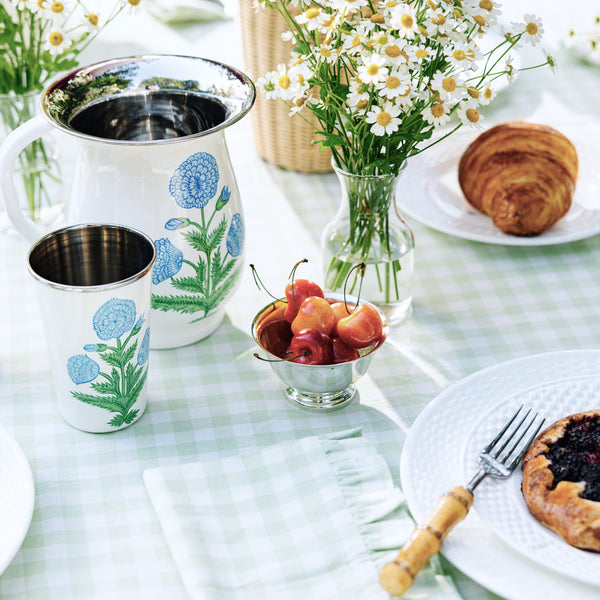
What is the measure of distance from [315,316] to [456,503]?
0.25 m

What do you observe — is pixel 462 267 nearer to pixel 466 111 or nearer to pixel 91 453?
pixel 466 111

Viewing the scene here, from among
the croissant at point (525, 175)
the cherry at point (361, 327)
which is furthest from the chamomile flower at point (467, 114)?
the croissant at point (525, 175)

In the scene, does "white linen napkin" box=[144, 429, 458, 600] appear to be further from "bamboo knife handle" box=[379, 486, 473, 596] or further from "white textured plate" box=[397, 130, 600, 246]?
"white textured plate" box=[397, 130, 600, 246]

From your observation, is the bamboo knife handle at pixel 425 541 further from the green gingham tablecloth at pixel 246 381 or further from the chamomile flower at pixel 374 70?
the chamomile flower at pixel 374 70

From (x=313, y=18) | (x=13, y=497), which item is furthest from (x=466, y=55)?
(x=13, y=497)

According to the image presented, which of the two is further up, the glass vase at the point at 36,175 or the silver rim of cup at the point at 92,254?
the silver rim of cup at the point at 92,254

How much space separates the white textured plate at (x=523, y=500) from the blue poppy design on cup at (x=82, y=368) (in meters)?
0.37

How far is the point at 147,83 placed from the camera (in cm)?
101

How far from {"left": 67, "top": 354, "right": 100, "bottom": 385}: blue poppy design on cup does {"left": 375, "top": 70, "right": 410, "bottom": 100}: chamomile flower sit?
0.38 metres

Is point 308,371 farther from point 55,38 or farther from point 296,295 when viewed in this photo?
point 55,38

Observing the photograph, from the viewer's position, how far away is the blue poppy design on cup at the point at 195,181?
916mm

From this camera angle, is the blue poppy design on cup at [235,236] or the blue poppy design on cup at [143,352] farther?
the blue poppy design on cup at [235,236]

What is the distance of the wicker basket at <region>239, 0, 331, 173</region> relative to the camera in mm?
1247

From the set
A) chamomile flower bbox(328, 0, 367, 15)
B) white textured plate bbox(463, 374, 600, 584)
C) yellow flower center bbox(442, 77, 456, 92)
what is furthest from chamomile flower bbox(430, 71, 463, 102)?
white textured plate bbox(463, 374, 600, 584)
